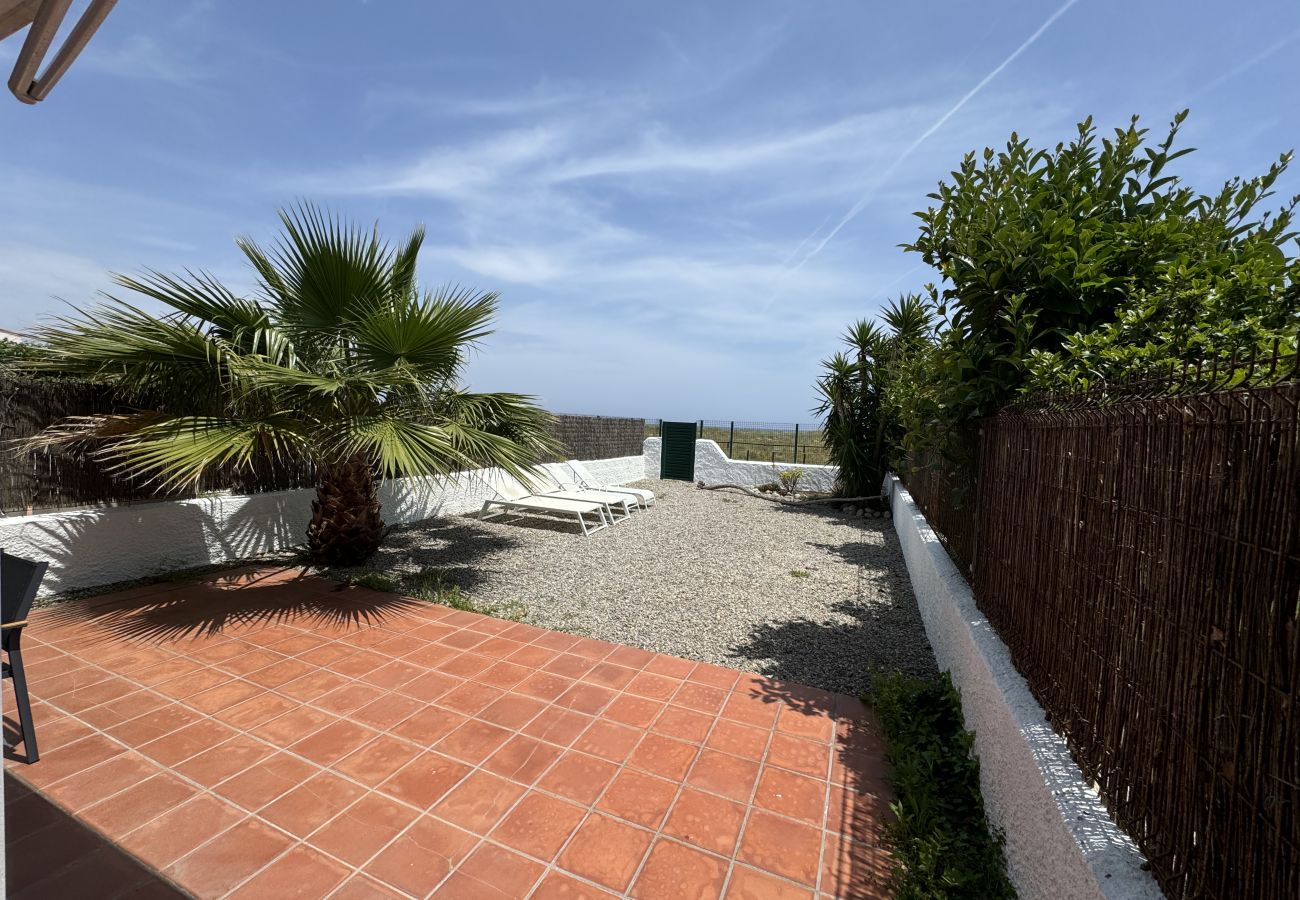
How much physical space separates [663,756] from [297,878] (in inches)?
61.9

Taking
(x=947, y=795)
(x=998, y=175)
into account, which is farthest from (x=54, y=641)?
(x=998, y=175)

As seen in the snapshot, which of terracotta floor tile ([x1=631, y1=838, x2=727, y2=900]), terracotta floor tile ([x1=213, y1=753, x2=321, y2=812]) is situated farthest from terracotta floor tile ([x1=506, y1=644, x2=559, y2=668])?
terracotta floor tile ([x1=631, y1=838, x2=727, y2=900])

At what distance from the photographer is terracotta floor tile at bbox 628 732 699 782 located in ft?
8.89

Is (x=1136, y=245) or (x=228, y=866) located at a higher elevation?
(x=1136, y=245)

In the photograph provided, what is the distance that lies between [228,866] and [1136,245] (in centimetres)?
488

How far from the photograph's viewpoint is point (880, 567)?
6871mm

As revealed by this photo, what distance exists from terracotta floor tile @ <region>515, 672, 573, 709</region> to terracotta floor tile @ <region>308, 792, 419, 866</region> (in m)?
1.05

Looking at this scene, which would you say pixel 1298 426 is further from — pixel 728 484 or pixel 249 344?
pixel 728 484

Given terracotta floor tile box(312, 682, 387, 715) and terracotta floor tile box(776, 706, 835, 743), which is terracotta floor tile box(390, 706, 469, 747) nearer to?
terracotta floor tile box(312, 682, 387, 715)

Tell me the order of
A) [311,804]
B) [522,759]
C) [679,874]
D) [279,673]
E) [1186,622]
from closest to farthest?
[1186,622] < [679,874] < [311,804] < [522,759] < [279,673]

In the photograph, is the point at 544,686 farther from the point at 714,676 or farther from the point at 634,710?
the point at 714,676

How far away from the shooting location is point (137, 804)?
2.32 m

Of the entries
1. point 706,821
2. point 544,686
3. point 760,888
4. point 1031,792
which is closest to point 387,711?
point 544,686

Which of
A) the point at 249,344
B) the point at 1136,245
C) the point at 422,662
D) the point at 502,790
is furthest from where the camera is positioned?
the point at 249,344
